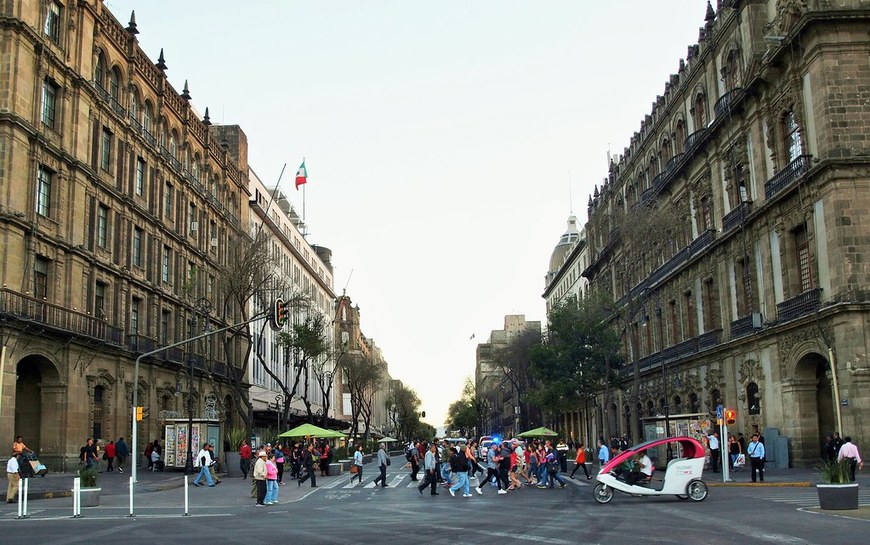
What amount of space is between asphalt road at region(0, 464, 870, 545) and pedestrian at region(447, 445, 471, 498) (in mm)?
727

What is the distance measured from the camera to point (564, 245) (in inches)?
4498

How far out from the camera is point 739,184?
39219 millimetres

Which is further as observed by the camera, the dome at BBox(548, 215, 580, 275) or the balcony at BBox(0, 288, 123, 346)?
the dome at BBox(548, 215, 580, 275)

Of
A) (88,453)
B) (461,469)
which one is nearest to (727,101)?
(461,469)

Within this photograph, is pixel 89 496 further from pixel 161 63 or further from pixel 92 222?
pixel 161 63

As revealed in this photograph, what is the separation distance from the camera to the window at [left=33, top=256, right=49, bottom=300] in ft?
111

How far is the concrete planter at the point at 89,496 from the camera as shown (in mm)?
23844

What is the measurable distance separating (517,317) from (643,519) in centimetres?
16303

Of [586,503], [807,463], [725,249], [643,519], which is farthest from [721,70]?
[643,519]

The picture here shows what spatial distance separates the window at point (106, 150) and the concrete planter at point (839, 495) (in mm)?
33879

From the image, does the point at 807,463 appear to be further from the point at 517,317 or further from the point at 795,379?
the point at 517,317

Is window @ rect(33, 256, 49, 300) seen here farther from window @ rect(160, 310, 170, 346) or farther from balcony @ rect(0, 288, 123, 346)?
window @ rect(160, 310, 170, 346)

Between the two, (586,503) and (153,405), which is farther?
(153,405)

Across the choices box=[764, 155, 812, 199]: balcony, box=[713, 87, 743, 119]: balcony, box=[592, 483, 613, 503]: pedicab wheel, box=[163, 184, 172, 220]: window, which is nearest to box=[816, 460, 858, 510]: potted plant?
box=[592, 483, 613, 503]: pedicab wheel
